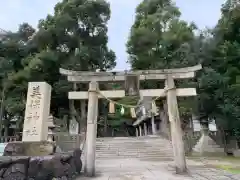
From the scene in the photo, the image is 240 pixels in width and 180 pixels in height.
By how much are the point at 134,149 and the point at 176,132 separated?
765 cm

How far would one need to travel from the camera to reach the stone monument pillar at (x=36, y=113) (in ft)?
25.3

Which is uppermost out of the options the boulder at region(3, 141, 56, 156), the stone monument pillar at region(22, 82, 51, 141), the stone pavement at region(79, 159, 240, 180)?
the stone monument pillar at region(22, 82, 51, 141)

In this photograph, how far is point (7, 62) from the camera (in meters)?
26.0

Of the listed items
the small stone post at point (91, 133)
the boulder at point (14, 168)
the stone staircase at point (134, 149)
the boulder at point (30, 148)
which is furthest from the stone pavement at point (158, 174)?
the stone staircase at point (134, 149)

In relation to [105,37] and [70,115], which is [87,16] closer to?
[105,37]

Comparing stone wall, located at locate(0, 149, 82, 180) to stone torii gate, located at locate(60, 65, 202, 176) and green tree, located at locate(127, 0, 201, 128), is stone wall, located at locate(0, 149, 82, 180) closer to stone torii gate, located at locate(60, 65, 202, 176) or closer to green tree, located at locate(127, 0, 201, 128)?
stone torii gate, located at locate(60, 65, 202, 176)

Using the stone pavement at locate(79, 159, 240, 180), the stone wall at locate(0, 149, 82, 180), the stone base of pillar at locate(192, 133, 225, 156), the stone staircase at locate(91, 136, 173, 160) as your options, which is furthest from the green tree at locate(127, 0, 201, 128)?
the stone wall at locate(0, 149, 82, 180)

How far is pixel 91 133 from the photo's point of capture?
747cm

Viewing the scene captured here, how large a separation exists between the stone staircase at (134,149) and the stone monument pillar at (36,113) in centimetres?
629

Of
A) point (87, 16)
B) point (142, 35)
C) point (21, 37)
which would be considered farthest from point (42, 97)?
point (21, 37)

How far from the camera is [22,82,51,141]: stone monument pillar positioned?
25.3 ft

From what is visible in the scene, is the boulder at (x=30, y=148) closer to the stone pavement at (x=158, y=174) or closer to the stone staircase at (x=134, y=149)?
the stone pavement at (x=158, y=174)

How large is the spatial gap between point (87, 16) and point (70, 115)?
37.7ft

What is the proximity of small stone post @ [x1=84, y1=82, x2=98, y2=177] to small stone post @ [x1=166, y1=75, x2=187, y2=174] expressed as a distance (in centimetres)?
264
